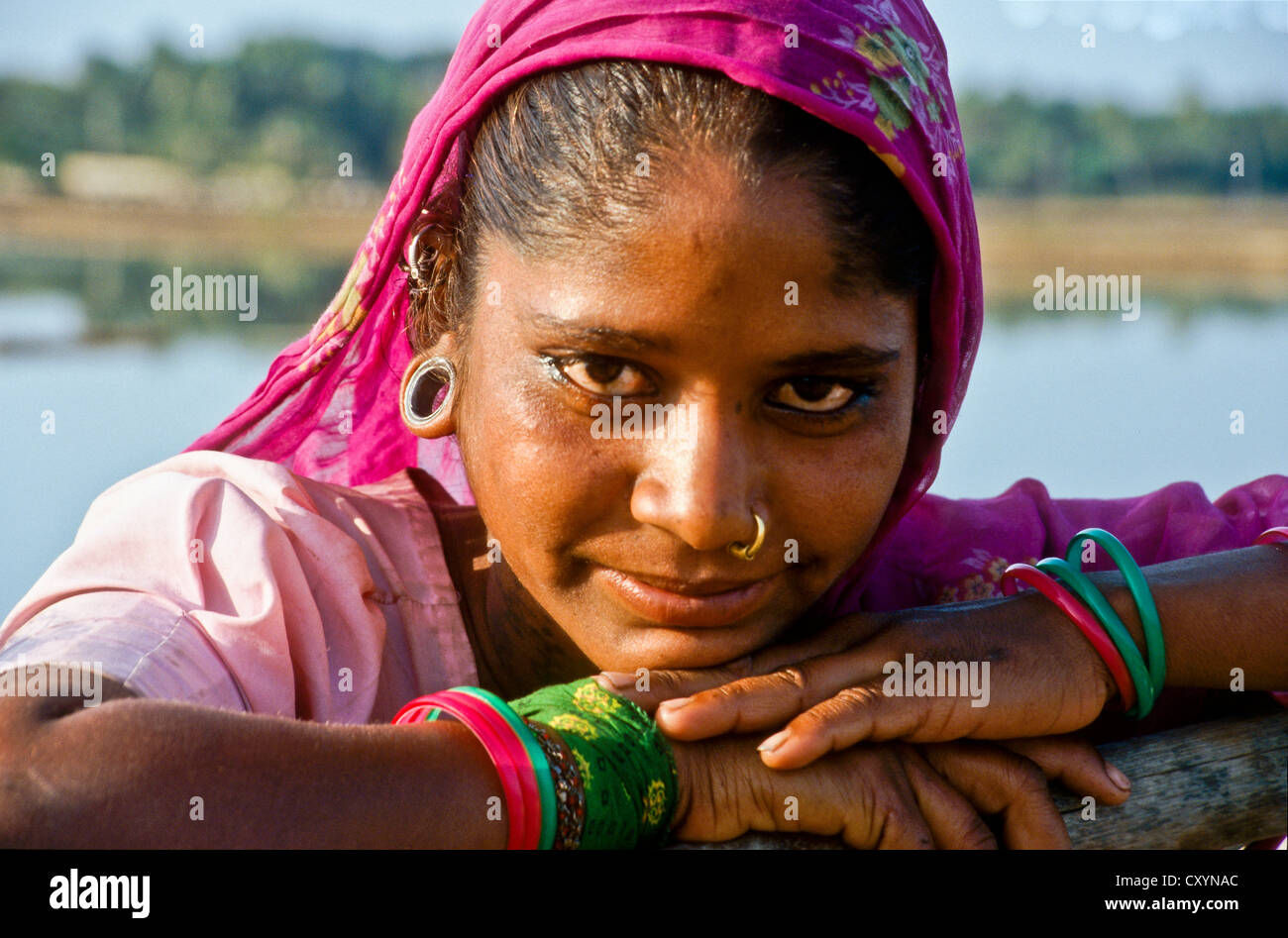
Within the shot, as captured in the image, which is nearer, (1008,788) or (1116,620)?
(1008,788)

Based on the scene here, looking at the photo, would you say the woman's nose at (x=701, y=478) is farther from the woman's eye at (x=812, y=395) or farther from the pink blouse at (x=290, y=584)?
the pink blouse at (x=290, y=584)

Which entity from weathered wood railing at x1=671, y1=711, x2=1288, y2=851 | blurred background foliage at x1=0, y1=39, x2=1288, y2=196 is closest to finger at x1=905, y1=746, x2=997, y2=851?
weathered wood railing at x1=671, y1=711, x2=1288, y2=851

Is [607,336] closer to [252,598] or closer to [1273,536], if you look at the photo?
[252,598]

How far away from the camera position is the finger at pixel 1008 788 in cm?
172

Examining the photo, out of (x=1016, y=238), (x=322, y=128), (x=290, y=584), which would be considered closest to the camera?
(x=290, y=584)

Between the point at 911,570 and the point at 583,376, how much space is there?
2.96ft

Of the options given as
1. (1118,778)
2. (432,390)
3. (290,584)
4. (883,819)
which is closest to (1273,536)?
(1118,778)

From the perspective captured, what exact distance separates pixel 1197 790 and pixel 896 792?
0.42 meters

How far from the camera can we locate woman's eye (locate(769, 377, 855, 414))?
181 cm

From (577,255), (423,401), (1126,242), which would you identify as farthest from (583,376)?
(1126,242)

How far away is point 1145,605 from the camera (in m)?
2.03

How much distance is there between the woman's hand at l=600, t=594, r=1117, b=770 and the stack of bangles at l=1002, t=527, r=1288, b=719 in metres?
0.02

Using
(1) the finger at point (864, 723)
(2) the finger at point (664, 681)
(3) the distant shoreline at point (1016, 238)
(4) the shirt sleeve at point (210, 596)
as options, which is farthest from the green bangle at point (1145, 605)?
(3) the distant shoreline at point (1016, 238)

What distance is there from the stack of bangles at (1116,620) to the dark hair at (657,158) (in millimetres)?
451
